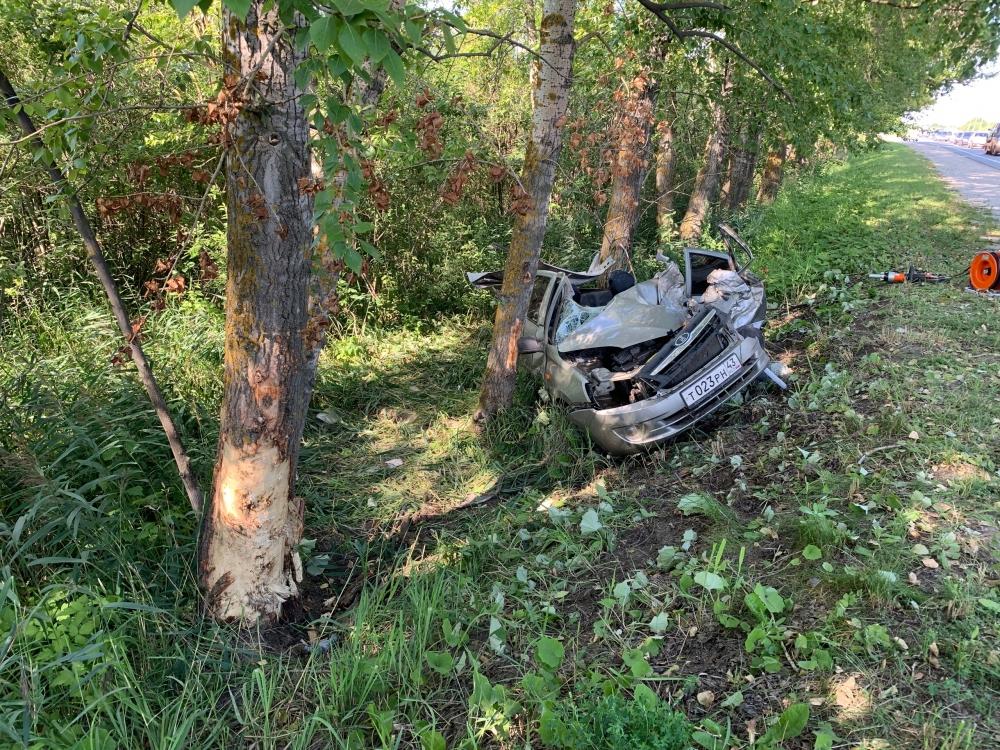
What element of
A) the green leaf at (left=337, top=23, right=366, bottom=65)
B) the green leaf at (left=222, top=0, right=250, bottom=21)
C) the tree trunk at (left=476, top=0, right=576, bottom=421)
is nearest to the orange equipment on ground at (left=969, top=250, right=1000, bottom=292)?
the tree trunk at (left=476, top=0, right=576, bottom=421)

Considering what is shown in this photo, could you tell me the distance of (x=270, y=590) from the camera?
3500 millimetres

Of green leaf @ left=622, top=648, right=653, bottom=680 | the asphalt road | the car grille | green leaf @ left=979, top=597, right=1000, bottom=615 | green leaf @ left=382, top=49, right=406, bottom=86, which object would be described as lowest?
the asphalt road

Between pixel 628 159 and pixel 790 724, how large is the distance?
734 centimetres

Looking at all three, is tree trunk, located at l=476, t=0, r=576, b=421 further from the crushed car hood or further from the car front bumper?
the car front bumper

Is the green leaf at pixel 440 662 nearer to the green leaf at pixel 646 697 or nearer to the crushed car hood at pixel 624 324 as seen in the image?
the green leaf at pixel 646 697

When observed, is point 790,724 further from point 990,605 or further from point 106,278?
point 106,278

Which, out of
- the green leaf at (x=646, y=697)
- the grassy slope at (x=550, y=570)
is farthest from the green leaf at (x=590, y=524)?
the green leaf at (x=646, y=697)

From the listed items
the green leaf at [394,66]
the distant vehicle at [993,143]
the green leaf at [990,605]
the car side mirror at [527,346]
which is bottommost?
the distant vehicle at [993,143]

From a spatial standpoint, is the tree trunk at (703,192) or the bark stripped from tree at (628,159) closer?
the bark stripped from tree at (628,159)

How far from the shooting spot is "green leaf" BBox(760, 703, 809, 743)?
2291 millimetres

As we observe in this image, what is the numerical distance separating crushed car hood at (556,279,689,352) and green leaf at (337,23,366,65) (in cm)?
429

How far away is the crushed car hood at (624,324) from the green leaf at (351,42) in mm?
4292

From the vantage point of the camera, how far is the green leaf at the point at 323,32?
4.52 ft

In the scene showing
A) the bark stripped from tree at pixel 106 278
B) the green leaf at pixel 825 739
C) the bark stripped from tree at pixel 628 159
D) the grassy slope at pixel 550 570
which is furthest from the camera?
the bark stripped from tree at pixel 628 159
